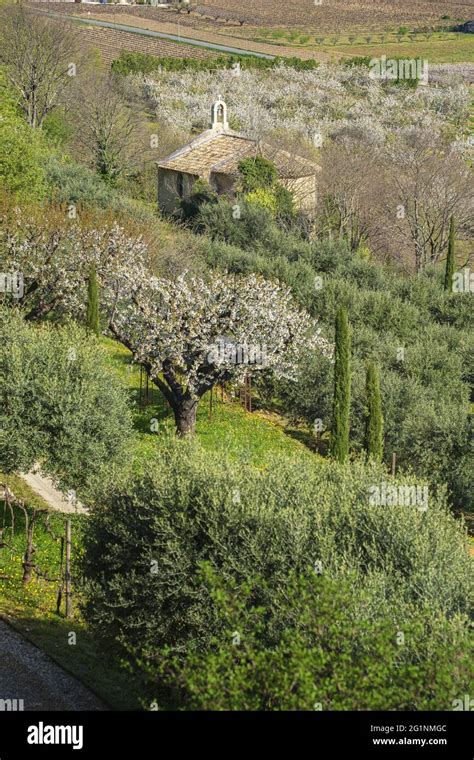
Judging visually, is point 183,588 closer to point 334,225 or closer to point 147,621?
point 147,621

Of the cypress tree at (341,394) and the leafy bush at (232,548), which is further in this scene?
the cypress tree at (341,394)

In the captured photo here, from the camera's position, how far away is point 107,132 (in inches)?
2418

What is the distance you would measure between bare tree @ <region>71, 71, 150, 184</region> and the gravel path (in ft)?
145

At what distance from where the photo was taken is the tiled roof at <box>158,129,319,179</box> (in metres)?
58.3

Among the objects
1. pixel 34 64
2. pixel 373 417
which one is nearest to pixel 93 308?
pixel 373 417

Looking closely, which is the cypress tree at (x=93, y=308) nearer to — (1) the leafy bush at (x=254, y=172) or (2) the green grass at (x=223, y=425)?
(2) the green grass at (x=223, y=425)

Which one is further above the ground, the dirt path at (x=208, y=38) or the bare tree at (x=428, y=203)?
the dirt path at (x=208, y=38)

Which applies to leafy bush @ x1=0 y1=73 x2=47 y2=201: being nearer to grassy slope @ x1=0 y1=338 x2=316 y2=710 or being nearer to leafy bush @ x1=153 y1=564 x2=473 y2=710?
grassy slope @ x1=0 y1=338 x2=316 y2=710

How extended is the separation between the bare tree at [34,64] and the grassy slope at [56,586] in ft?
126

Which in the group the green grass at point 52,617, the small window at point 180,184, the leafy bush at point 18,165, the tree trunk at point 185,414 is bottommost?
the green grass at point 52,617

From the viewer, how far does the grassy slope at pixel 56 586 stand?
17766 mm

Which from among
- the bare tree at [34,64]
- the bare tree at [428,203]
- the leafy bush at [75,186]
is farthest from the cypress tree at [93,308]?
the bare tree at [34,64]
